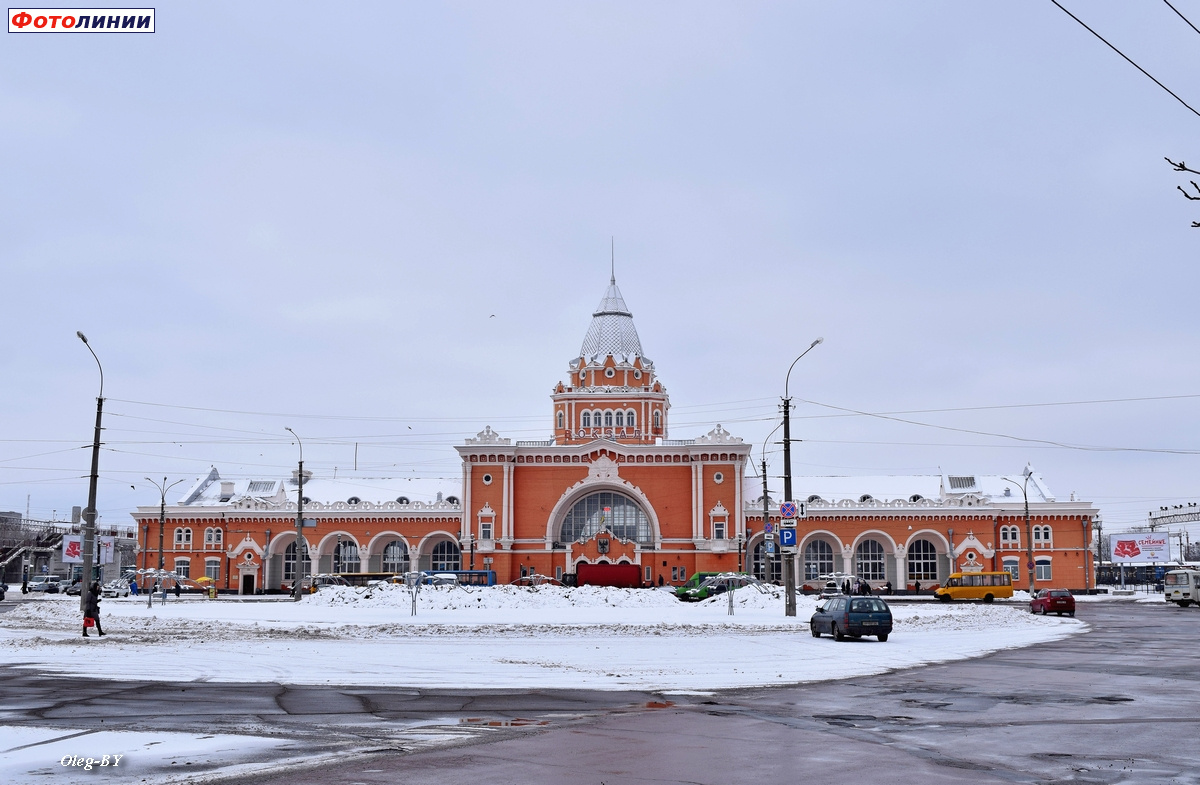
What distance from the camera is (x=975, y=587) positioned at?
202 ft

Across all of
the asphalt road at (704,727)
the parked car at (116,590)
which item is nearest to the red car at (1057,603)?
the asphalt road at (704,727)

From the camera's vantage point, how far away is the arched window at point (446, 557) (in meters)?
84.6

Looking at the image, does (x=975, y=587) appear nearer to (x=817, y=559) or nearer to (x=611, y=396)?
(x=817, y=559)

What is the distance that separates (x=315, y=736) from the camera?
12.6 m

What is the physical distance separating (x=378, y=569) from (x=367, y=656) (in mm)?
63327

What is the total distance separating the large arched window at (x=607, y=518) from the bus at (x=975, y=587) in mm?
23772

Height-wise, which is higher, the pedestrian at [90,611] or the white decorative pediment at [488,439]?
the white decorative pediment at [488,439]

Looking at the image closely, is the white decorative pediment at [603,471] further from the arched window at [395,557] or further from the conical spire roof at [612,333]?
the arched window at [395,557]

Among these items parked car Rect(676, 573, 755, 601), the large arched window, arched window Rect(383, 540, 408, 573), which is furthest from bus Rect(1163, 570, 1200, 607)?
arched window Rect(383, 540, 408, 573)

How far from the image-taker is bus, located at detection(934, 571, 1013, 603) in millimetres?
61250

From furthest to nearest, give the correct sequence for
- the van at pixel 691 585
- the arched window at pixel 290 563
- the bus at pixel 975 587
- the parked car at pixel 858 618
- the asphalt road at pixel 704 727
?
the arched window at pixel 290 563 → the bus at pixel 975 587 → the van at pixel 691 585 → the parked car at pixel 858 618 → the asphalt road at pixel 704 727

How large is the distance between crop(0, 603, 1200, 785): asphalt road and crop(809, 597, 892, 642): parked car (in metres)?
7.96

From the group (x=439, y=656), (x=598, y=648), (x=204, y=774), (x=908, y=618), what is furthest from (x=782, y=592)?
(x=204, y=774)

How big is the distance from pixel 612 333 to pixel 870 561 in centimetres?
2608
